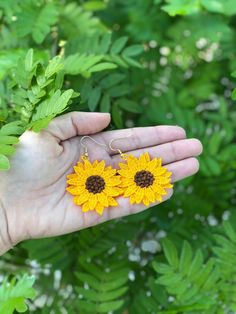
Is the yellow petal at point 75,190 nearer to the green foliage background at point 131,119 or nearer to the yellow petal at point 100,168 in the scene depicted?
the yellow petal at point 100,168

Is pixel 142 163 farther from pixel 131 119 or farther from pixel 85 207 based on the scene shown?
pixel 131 119

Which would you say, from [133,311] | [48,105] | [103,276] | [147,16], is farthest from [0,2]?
[133,311]

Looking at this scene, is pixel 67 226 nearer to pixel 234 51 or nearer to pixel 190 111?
pixel 190 111

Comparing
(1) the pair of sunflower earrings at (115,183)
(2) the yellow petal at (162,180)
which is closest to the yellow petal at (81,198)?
(1) the pair of sunflower earrings at (115,183)

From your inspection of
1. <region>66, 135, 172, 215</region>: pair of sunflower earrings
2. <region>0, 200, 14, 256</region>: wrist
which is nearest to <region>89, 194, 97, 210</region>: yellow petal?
<region>66, 135, 172, 215</region>: pair of sunflower earrings

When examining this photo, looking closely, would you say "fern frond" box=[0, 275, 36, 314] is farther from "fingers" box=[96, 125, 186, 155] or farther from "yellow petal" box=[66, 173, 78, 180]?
"fingers" box=[96, 125, 186, 155]

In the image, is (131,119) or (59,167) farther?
(131,119)

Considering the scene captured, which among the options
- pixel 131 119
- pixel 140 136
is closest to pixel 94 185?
pixel 140 136
